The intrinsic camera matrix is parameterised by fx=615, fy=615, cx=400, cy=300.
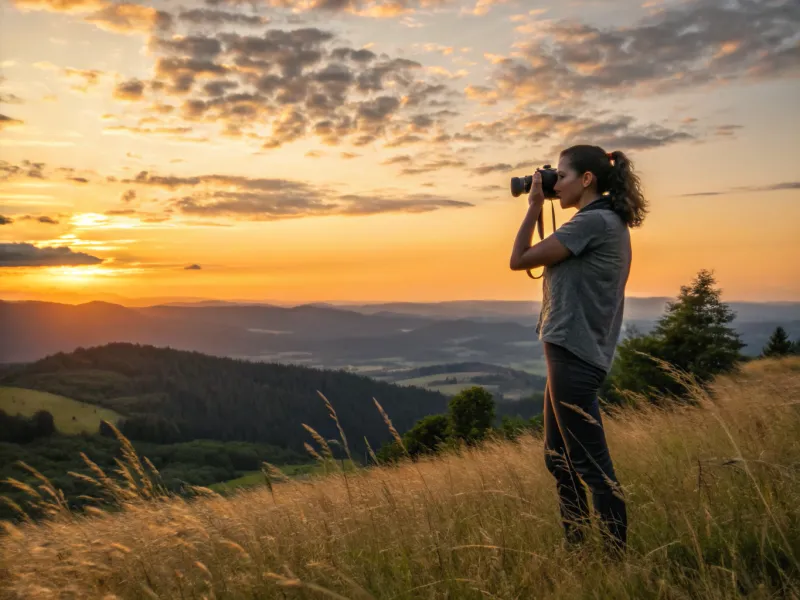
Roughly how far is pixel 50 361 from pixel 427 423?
163m

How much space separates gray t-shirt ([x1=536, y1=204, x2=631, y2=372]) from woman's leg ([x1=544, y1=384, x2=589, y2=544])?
324 millimetres

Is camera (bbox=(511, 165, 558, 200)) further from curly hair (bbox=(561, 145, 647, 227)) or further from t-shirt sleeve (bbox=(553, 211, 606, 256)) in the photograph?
t-shirt sleeve (bbox=(553, 211, 606, 256))

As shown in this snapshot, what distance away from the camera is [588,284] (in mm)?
3172

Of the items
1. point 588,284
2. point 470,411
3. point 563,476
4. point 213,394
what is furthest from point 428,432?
point 213,394

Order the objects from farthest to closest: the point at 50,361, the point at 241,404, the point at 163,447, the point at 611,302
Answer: the point at 50,361, the point at 241,404, the point at 163,447, the point at 611,302

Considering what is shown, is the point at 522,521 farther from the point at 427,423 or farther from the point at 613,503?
the point at 427,423

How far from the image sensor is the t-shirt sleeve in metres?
3.11

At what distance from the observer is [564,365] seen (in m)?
3.13

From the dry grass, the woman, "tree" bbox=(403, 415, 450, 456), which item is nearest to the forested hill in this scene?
"tree" bbox=(403, 415, 450, 456)

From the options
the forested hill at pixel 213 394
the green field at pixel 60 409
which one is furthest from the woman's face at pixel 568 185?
the green field at pixel 60 409

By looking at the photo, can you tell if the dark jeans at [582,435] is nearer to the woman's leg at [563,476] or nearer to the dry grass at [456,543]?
the woman's leg at [563,476]

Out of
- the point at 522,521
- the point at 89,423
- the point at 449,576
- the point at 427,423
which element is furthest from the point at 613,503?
the point at 89,423

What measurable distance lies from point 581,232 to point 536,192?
44 centimetres

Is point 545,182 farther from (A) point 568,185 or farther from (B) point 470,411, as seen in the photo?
(B) point 470,411
